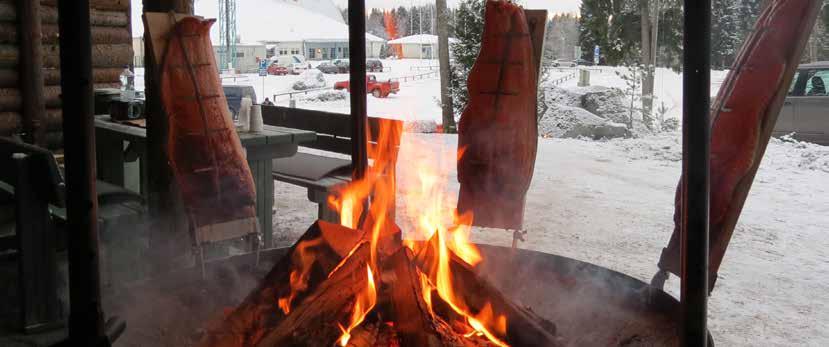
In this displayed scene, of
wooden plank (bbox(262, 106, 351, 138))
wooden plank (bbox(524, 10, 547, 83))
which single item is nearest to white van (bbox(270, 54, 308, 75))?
wooden plank (bbox(262, 106, 351, 138))

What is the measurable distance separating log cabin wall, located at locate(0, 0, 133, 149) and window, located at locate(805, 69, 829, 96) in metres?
9.41

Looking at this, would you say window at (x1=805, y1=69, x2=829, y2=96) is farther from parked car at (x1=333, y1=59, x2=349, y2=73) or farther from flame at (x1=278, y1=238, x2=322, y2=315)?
parked car at (x1=333, y1=59, x2=349, y2=73)

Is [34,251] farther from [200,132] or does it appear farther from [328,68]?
[328,68]

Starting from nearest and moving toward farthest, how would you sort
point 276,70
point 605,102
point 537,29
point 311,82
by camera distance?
point 537,29
point 605,102
point 311,82
point 276,70

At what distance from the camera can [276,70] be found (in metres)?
30.1

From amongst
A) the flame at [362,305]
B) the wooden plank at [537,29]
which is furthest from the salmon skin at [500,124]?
the flame at [362,305]

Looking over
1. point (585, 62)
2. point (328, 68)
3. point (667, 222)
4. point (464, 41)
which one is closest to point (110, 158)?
point (667, 222)

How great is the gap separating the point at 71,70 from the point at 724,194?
1.86 m

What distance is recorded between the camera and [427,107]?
2044cm

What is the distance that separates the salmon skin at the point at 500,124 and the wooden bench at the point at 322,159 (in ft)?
5.83

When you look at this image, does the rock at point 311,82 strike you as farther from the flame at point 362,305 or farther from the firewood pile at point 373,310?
the flame at point 362,305

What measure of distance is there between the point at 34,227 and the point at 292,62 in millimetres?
28048

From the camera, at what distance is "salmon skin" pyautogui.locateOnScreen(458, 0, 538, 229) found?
8.82ft

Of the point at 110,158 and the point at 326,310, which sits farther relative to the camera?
the point at 110,158
